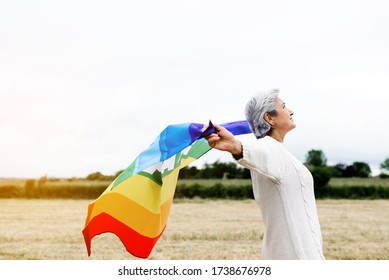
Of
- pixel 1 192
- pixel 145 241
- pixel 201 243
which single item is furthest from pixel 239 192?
pixel 145 241

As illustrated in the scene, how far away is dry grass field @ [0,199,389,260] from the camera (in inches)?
360

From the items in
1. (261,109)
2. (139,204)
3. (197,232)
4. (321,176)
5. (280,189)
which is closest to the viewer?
(280,189)

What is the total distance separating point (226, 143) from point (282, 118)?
45 cm

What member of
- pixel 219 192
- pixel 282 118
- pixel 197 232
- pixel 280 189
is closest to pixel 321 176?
pixel 219 192

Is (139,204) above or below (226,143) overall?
below

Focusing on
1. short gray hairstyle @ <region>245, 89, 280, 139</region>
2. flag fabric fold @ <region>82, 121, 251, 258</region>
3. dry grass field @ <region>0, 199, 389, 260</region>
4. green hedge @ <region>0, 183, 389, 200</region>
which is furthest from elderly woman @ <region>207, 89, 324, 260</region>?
green hedge @ <region>0, 183, 389, 200</region>

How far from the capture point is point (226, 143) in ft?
8.95

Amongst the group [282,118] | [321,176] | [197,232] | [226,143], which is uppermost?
[282,118]

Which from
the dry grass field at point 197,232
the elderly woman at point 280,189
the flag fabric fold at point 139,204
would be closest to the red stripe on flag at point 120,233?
the flag fabric fold at point 139,204

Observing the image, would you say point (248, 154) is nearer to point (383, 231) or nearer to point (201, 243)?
point (201, 243)

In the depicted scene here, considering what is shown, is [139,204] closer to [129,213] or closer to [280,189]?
[129,213]

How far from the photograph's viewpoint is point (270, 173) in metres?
2.84

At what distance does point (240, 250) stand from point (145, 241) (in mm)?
5890

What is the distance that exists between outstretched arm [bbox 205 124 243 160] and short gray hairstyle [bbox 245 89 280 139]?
344 millimetres
